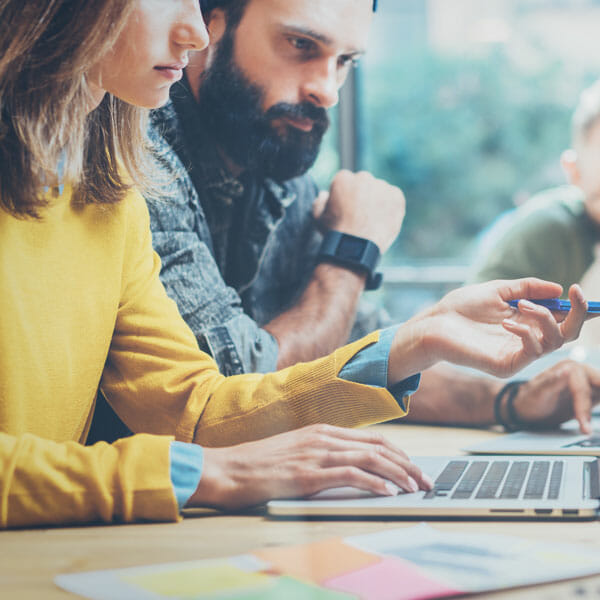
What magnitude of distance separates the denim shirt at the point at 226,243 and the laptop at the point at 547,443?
0.27m

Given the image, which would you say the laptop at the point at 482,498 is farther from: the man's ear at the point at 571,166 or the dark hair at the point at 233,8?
the man's ear at the point at 571,166

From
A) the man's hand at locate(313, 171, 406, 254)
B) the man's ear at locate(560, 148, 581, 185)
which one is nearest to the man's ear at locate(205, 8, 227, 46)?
the man's hand at locate(313, 171, 406, 254)

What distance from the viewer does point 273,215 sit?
1228 mm

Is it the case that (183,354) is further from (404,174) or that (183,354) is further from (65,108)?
(404,174)

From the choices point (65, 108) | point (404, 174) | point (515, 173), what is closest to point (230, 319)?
point (65, 108)

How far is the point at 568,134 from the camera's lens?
5.96 ft

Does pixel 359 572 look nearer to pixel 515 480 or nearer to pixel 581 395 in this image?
pixel 515 480

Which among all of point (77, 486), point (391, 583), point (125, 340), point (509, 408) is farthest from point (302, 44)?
point (391, 583)

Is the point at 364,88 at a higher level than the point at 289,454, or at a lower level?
higher

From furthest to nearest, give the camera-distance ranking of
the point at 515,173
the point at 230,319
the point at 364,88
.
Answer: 1. the point at 515,173
2. the point at 364,88
3. the point at 230,319

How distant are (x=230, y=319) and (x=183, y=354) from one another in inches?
5.3

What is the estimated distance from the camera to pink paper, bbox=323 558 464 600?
45 centimetres

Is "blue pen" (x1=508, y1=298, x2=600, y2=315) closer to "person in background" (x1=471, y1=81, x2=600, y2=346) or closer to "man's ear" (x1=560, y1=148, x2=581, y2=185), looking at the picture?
"person in background" (x1=471, y1=81, x2=600, y2=346)

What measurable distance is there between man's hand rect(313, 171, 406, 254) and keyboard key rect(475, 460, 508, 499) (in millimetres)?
515
